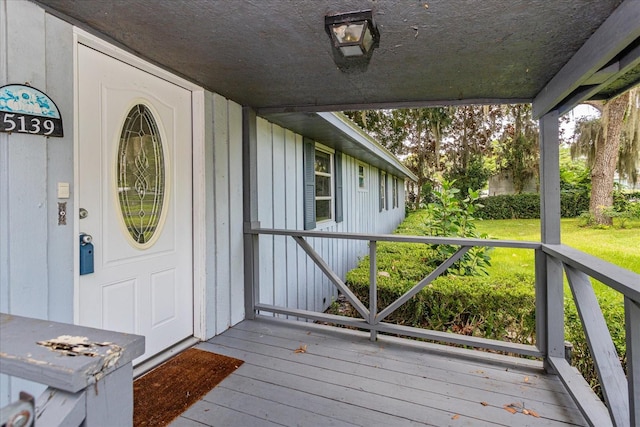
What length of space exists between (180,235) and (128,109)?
982mm

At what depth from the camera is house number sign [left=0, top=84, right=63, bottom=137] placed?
1450 millimetres

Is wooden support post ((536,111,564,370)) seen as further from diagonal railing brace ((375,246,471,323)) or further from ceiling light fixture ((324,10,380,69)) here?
ceiling light fixture ((324,10,380,69))

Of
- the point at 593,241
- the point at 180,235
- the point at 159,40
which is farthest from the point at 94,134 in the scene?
the point at 593,241

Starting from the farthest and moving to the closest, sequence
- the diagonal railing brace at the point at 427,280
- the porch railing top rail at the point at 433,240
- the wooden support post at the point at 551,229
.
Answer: the diagonal railing brace at the point at 427,280
the porch railing top rail at the point at 433,240
the wooden support post at the point at 551,229

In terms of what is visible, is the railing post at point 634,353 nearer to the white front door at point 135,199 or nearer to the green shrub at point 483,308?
the green shrub at point 483,308

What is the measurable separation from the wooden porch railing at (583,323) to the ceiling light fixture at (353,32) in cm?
152

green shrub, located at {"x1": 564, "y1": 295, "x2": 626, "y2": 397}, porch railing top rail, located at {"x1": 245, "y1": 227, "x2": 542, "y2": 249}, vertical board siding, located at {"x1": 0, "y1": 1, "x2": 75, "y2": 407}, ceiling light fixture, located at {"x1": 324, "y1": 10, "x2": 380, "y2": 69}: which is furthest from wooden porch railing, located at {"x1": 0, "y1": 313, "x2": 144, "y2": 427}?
green shrub, located at {"x1": 564, "y1": 295, "x2": 626, "y2": 397}

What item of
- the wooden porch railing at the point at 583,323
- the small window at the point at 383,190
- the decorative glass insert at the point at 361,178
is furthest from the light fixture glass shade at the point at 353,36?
the small window at the point at 383,190

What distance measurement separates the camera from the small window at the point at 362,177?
809 cm

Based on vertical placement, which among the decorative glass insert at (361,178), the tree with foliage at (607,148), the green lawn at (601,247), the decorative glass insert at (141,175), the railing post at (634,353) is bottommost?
the green lawn at (601,247)

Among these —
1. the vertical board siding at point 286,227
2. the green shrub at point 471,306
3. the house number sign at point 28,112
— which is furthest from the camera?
the vertical board siding at point 286,227

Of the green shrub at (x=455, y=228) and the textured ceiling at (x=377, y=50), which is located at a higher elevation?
the textured ceiling at (x=377, y=50)

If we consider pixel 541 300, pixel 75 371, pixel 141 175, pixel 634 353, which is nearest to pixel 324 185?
pixel 141 175

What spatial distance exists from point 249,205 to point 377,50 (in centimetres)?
188
